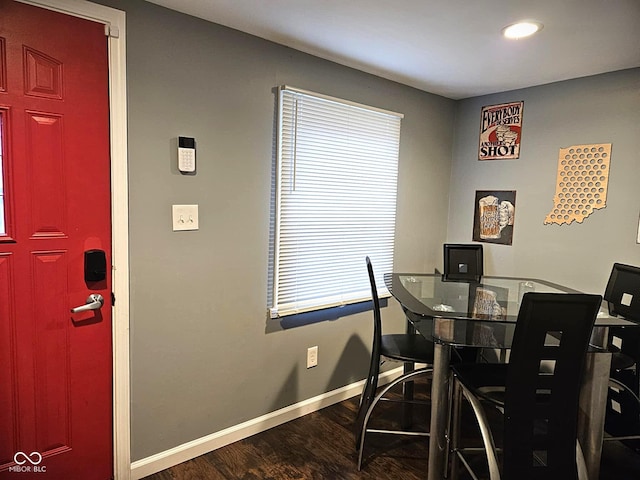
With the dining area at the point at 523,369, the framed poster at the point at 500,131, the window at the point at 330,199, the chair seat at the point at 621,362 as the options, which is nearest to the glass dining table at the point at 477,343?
the dining area at the point at 523,369

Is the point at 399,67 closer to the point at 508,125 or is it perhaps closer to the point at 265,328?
the point at 508,125

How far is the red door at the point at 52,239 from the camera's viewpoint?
1643 millimetres

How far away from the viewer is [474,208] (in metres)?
3.44

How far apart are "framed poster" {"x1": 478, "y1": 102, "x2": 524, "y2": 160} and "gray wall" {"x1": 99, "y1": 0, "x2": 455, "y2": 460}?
1.14 metres

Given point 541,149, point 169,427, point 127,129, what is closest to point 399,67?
point 541,149

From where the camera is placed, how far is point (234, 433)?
244 centimetres

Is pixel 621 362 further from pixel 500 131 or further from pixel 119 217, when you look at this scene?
pixel 119 217

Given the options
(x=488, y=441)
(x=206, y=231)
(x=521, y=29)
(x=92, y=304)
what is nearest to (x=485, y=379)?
(x=488, y=441)

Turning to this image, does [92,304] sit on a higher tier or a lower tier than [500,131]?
lower

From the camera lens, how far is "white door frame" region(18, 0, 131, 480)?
5.90ft

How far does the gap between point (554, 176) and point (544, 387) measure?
1794 mm

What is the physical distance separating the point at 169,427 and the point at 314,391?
98cm

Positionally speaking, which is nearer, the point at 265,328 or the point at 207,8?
the point at 207,8

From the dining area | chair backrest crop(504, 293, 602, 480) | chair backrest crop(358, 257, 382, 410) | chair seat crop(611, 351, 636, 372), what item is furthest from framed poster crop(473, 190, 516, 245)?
chair backrest crop(504, 293, 602, 480)
